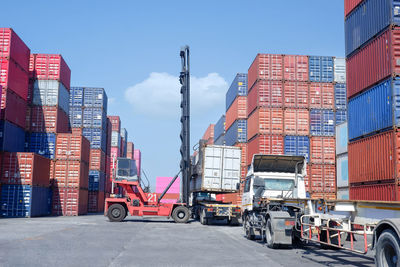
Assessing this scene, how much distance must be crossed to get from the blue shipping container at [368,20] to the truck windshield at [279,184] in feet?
23.9

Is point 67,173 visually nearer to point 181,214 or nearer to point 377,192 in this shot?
point 181,214

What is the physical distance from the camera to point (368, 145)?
665 inches

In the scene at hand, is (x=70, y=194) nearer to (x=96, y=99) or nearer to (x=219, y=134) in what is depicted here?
(x=96, y=99)

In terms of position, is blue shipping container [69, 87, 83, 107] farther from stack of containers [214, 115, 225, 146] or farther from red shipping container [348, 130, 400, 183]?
red shipping container [348, 130, 400, 183]

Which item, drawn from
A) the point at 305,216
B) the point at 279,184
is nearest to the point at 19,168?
the point at 279,184

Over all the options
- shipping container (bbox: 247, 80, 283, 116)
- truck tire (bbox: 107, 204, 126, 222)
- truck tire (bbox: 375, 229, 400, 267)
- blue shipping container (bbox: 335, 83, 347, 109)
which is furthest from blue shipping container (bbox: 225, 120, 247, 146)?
truck tire (bbox: 375, 229, 400, 267)

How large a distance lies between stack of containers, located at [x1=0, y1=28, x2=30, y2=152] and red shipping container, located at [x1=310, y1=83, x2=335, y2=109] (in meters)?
21.1

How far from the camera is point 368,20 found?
17.7 metres

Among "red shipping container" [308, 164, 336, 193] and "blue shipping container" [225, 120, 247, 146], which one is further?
"blue shipping container" [225, 120, 247, 146]

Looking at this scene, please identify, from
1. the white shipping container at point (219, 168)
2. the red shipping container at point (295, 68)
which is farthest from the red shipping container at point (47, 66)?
the red shipping container at point (295, 68)

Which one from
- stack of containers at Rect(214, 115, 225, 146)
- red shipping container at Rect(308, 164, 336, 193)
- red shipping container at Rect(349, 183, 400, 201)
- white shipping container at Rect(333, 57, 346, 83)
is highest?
white shipping container at Rect(333, 57, 346, 83)

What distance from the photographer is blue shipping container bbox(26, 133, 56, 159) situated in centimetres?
3312

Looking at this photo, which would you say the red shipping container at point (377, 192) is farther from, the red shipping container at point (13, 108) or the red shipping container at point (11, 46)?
the red shipping container at point (11, 46)

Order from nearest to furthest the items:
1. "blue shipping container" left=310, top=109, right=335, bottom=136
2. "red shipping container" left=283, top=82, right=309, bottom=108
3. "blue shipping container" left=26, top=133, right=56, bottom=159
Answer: "blue shipping container" left=310, top=109, right=335, bottom=136
"red shipping container" left=283, top=82, right=309, bottom=108
"blue shipping container" left=26, top=133, right=56, bottom=159
